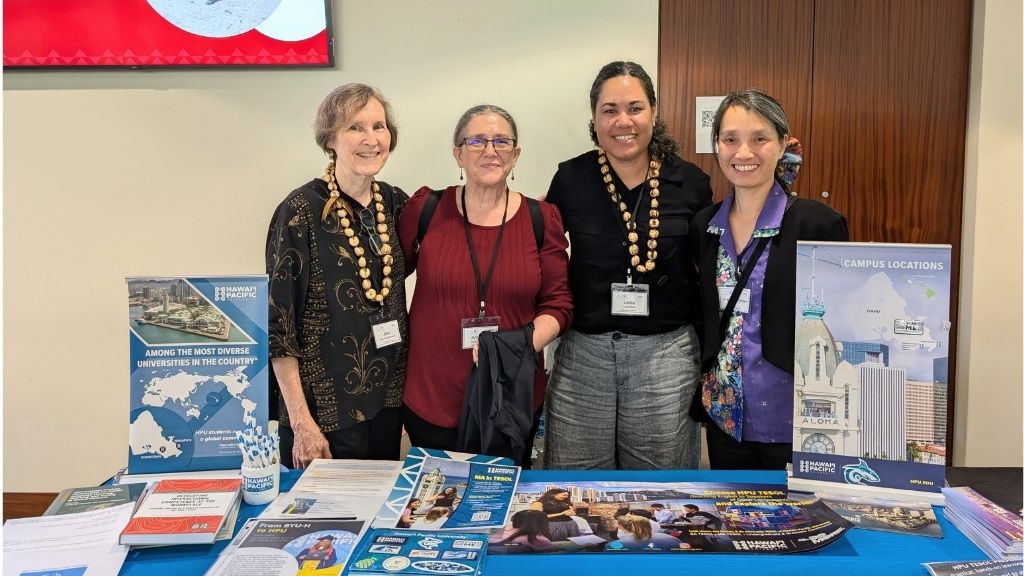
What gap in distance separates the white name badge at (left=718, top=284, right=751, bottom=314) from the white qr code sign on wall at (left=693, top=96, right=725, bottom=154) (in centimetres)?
127

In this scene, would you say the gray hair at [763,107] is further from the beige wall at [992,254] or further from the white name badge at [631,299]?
the beige wall at [992,254]

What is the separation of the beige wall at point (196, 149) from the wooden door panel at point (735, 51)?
0.36ft

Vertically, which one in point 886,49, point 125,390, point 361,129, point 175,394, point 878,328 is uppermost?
point 886,49

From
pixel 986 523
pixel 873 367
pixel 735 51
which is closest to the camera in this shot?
pixel 986 523

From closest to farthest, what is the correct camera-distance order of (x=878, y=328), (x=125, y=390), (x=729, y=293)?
(x=878, y=328) < (x=729, y=293) < (x=125, y=390)

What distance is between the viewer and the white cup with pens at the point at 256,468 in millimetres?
1413

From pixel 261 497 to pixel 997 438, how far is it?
3.25 metres

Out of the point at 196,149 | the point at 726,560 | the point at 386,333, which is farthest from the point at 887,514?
the point at 196,149

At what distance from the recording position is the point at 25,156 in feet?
9.93

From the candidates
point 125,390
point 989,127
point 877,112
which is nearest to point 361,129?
point 125,390

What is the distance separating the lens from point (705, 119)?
2.93 meters

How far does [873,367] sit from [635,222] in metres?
0.87

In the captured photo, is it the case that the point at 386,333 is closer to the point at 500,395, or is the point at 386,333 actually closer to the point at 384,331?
the point at 384,331

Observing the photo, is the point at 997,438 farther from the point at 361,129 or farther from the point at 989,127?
the point at 361,129
